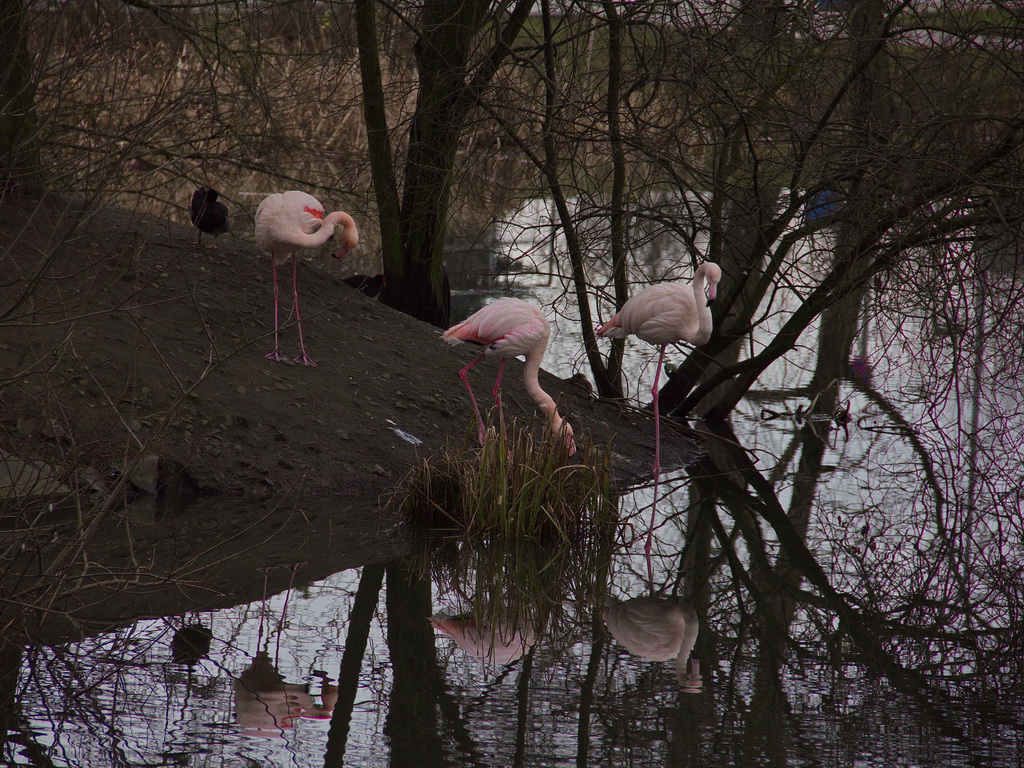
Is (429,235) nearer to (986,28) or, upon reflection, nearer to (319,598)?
(986,28)

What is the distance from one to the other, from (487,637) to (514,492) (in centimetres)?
146

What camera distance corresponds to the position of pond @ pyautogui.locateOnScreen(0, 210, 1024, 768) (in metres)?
3.39

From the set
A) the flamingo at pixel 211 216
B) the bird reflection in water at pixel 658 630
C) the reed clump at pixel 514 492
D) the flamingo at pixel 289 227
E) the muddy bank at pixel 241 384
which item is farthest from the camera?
the flamingo at pixel 211 216

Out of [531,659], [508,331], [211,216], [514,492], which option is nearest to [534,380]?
[508,331]

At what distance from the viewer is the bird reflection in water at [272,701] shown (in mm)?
3473

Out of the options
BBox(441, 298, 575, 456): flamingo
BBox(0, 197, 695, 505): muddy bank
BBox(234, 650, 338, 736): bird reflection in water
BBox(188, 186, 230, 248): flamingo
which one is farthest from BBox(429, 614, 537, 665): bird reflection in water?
BBox(188, 186, 230, 248): flamingo

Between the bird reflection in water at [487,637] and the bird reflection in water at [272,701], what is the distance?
26.1 inches

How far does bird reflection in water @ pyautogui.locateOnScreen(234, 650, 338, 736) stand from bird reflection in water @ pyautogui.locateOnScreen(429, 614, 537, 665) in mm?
663

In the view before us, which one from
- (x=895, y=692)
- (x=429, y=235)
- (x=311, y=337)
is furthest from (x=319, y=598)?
(x=429, y=235)

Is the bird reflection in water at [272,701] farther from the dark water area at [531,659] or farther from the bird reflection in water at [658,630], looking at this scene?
the bird reflection in water at [658,630]

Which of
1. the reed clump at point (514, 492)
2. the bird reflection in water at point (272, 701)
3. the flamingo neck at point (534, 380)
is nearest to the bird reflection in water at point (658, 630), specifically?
the reed clump at point (514, 492)

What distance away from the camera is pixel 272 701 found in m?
3.66

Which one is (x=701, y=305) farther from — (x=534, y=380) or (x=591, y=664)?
(x=591, y=664)

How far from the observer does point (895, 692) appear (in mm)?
3980
